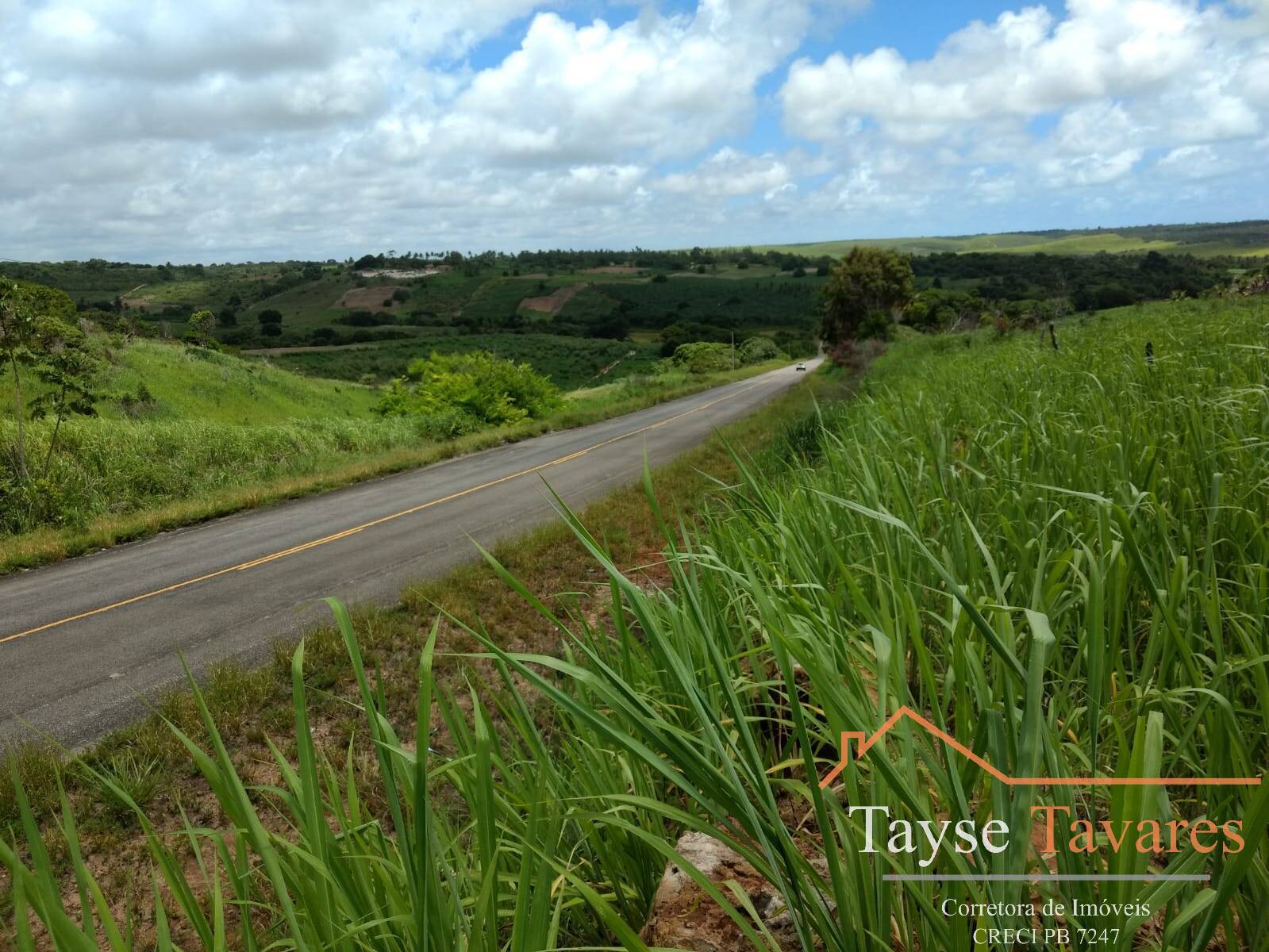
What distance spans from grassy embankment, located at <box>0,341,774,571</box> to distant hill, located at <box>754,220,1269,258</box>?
57551 millimetres

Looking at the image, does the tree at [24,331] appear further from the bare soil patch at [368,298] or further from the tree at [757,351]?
the bare soil patch at [368,298]

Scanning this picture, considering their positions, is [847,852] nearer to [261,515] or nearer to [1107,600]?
[1107,600]

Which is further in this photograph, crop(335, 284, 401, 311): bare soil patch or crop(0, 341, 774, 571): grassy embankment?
crop(335, 284, 401, 311): bare soil patch

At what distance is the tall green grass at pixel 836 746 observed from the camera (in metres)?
1.32

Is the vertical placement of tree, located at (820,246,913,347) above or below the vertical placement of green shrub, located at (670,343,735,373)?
above

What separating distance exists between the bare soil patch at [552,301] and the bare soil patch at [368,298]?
67.1 ft

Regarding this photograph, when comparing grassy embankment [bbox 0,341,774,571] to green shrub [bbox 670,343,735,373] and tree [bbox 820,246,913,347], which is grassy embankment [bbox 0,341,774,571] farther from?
green shrub [bbox 670,343,735,373]

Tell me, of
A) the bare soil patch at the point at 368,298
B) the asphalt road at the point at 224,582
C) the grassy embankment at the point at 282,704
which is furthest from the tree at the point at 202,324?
the grassy embankment at the point at 282,704

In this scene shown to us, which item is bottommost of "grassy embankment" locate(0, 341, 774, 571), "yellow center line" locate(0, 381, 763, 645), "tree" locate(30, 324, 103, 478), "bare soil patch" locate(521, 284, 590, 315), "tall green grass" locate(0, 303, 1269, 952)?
"yellow center line" locate(0, 381, 763, 645)

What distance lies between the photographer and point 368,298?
114 meters

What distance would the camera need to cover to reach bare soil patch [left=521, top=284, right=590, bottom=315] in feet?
371

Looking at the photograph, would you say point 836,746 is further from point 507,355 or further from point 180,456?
point 507,355

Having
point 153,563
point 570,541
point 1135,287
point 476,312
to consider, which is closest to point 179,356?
point 153,563

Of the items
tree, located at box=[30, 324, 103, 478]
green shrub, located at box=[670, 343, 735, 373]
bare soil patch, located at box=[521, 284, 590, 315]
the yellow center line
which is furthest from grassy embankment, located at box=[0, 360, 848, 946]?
bare soil patch, located at box=[521, 284, 590, 315]
